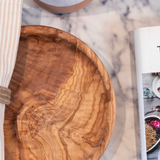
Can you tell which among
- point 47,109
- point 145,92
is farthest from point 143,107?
point 47,109

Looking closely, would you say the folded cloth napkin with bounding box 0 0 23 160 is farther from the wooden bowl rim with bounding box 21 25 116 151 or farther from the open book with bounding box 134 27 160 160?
the open book with bounding box 134 27 160 160

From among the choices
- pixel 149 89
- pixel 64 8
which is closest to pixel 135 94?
pixel 149 89

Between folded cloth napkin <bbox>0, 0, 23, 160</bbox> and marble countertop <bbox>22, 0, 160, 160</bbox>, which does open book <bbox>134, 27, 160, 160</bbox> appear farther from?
folded cloth napkin <bbox>0, 0, 23, 160</bbox>

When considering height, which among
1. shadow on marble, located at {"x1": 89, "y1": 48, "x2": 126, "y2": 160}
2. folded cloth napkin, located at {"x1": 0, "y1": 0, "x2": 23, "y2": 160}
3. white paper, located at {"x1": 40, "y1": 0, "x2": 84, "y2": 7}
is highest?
white paper, located at {"x1": 40, "y1": 0, "x2": 84, "y2": 7}

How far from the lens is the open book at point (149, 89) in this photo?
0.27 m

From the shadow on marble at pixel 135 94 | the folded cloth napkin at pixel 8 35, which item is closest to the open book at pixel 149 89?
the shadow on marble at pixel 135 94

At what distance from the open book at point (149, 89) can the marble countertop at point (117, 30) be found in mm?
23

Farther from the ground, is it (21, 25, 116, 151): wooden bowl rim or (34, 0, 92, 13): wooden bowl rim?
(34, 0, 92, 13): wooden bowl rim

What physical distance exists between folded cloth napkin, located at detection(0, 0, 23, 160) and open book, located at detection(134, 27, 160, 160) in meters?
0.17

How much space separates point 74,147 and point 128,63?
0.15 meters

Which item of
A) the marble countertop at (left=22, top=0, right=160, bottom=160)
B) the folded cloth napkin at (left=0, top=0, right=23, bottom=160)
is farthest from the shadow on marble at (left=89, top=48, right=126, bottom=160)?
the folded cloth napkin at (left=0, top=0, right=23, bottom=160)

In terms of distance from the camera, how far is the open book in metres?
0.27

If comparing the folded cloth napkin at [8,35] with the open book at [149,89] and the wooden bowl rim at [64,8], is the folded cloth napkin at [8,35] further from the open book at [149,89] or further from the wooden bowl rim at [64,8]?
the open book at [149,89]

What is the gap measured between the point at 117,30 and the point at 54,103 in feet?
0.51
